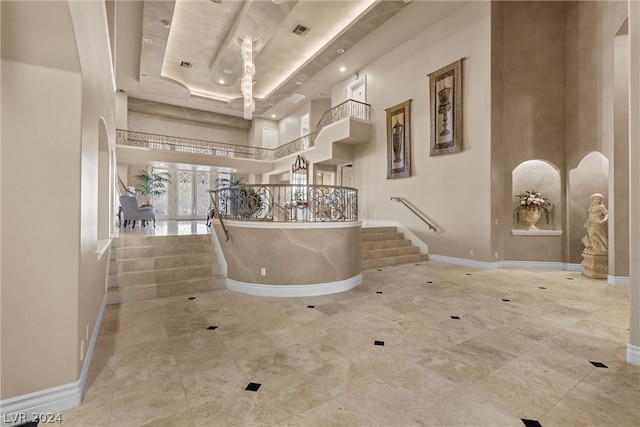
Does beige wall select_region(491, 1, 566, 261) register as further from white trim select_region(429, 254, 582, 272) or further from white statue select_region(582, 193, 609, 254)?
white statue select_region(582, 193, 609, 254)

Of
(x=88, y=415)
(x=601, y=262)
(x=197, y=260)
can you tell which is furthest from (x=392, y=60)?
(x=88, y=415)

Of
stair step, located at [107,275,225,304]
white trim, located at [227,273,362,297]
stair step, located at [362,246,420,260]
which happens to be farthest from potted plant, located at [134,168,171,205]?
stair step, located at [362,246,420,260]

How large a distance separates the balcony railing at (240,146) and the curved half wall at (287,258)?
6313 millimetres

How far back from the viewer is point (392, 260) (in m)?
7.14

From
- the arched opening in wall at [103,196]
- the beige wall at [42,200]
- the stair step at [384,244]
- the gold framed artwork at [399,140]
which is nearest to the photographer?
the beige wall at [42,200]

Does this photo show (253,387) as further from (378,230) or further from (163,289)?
(378,230)

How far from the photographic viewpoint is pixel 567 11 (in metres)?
6.81

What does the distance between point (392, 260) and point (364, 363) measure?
4.81 m

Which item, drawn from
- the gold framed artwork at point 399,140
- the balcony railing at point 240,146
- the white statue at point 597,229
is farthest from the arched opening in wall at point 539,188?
the balcony railing at point 240,146

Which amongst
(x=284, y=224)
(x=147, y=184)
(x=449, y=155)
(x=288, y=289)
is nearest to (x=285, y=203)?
(x=284, y=224)

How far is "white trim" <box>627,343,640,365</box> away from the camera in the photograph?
2.53 meters

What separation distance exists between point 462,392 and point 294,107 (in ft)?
46.1

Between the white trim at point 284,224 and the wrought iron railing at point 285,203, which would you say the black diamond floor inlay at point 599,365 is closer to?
the white trim at point 284,224

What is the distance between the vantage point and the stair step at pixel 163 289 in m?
4.24
